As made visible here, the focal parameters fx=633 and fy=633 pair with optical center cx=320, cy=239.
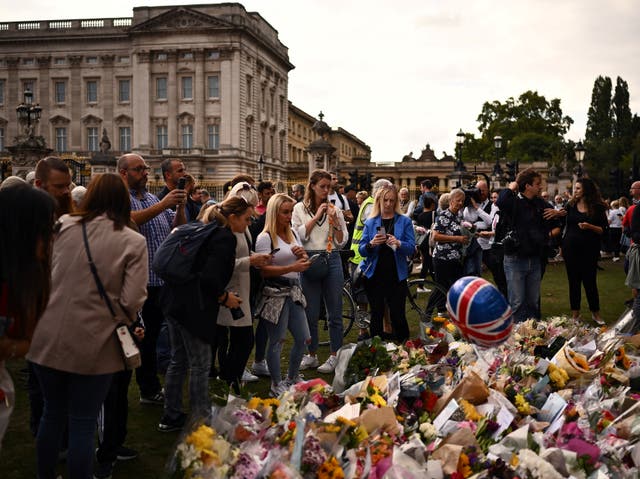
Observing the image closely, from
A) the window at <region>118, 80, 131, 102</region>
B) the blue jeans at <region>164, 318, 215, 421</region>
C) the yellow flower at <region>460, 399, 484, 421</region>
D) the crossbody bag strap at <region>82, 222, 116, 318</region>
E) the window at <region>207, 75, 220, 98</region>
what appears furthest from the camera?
the window at <region>118, 80, 131, 102</region>

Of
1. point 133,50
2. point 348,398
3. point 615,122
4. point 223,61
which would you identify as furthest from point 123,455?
point 615,122

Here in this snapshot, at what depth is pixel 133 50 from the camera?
62.7 m

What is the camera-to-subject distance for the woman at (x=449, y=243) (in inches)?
359

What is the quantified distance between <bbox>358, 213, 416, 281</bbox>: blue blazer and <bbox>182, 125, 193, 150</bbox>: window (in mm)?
57107

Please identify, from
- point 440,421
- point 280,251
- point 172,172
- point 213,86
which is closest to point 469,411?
point 440,421

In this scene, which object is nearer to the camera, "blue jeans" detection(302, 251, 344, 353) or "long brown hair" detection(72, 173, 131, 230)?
"long brown hair" detection(72, 173, 131, 230)

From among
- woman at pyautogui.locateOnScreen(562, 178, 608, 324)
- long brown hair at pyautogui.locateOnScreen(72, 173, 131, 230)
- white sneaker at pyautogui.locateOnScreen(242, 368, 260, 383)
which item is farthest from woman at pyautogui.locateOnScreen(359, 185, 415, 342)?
long brown hair at pyautogui.locateOnScreen(72, 173, 131, 230)

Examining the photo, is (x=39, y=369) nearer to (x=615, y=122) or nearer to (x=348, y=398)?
(x=348, y=398)

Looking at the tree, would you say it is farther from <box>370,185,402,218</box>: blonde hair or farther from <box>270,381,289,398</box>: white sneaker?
<box>270,381,289,398</box>: white sneaker

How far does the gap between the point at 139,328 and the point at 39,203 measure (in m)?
1.52

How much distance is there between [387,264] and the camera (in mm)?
7035

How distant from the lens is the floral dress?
9188 mm

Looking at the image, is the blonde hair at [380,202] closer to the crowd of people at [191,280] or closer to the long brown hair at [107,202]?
the crowd of people at [191,280]

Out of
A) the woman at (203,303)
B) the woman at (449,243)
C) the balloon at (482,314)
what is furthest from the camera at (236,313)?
the woman at (449,243)
